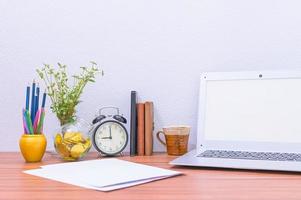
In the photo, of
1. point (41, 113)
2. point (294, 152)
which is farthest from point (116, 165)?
point (294, 152)

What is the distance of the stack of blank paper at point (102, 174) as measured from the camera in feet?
2.30

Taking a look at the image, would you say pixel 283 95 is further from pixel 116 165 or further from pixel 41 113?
pixel 41 113

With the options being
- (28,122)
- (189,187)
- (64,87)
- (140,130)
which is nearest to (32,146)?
(28,122)

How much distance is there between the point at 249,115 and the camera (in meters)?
1.08

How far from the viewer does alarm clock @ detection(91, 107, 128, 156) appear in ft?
3.54

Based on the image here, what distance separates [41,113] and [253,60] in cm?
68

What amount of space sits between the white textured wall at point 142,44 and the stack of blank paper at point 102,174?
33 cm

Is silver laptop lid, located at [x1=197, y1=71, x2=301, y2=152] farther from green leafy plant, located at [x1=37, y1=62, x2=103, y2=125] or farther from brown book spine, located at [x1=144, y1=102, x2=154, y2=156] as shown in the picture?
green leafy plant, located at [x1=37, y1=62, x2=103, y2=125]

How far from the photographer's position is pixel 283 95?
3.47 ft

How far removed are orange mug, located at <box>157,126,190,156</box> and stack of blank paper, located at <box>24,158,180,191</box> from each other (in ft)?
0.71

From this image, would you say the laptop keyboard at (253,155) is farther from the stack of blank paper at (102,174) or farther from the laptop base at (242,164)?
the stack of blank paper at (102,174)

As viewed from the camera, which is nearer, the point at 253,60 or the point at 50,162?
the point at 50,162

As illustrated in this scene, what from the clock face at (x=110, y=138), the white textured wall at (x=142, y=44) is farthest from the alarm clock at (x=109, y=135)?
the white textured wall at (x=142, y=44)

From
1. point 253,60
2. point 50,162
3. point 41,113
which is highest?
point 253,60
